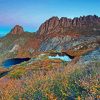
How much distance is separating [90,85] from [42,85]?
12.2ft

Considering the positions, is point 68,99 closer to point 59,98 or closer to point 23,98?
point 59,98

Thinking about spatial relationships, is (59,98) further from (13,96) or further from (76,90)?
(13,96)

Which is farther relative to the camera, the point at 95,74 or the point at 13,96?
the point at 13,96

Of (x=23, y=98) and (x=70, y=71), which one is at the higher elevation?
(x=70, y=71)

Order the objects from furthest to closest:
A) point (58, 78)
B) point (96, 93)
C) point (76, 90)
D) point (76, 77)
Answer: point (58, 78)
point (76, 77)
point (76, 90)
point (96, 93)

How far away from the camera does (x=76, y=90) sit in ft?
51.1

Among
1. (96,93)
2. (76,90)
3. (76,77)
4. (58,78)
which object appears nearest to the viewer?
(96,93)

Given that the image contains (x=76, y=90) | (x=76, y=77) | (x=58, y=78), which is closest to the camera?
(x=76, y=90)

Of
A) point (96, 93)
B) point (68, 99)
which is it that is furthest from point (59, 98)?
point (96, 93)

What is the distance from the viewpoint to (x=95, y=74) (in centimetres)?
1595

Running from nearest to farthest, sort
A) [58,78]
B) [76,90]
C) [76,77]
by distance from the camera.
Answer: [76,90] < [76,77] < [58,78]

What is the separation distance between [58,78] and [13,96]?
2780mm

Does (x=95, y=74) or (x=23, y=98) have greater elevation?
(x=95, y=74)

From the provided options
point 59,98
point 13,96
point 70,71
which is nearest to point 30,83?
point 13,96
